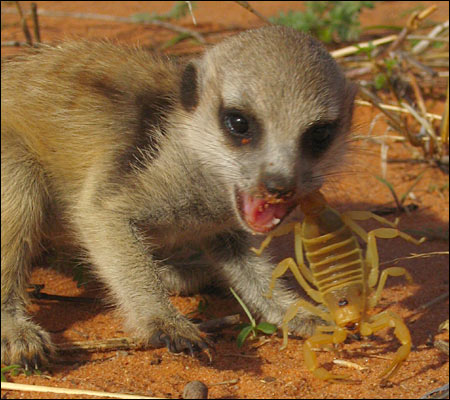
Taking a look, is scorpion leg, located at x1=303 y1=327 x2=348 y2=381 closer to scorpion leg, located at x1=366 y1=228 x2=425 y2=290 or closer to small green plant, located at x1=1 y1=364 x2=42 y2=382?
scorpion leg, located at x1=366 y1=228 x2=425 y2=290

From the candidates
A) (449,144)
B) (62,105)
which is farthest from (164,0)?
(62,105)

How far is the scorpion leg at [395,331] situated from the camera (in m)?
2.77

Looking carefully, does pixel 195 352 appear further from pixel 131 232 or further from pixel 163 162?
pixel 163 162

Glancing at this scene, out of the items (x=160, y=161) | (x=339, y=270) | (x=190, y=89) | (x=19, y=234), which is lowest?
(x=339, y=270)

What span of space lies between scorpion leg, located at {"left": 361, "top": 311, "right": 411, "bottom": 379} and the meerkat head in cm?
65

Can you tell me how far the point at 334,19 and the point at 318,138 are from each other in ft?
12.8

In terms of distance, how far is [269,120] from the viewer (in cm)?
279

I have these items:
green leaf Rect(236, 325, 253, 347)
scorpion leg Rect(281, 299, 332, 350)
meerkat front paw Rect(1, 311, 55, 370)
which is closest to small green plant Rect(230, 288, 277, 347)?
green leaf Rect(236, 325, 253, 347)

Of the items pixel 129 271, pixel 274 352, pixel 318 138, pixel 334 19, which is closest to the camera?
pixel 318 138

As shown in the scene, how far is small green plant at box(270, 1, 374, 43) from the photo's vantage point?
6469 millimetres

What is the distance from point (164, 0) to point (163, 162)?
5440 mm

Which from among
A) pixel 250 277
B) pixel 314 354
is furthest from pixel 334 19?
pixel 314 354

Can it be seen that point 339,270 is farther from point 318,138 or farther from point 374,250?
point 318,138

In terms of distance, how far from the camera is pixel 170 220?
10.8 ft
